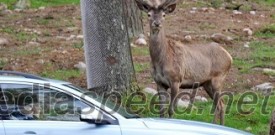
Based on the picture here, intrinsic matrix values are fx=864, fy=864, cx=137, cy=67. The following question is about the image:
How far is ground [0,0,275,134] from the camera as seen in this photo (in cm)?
1652

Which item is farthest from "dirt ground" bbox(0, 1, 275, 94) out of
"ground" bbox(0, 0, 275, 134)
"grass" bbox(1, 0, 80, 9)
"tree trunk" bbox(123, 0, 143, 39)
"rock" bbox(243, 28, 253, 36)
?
"grass" bbox(1, 0, 80, 9)

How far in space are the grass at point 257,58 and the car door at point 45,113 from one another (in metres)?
8.70

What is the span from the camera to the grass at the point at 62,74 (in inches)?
630

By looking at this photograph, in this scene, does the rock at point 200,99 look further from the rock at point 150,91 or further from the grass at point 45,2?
the grass at point 45,2

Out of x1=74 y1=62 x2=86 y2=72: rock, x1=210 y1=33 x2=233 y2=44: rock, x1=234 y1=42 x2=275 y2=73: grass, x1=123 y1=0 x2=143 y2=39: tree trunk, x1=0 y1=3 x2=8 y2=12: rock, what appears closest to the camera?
x1=74 y1=62 x2=86 y2=72: rock

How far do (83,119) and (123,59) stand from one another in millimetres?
6072

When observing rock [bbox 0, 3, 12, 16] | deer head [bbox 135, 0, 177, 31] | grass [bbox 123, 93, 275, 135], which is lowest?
grass [bbox 123, 93, 275, 135]

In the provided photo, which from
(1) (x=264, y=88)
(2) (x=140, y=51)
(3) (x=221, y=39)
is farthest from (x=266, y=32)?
(1) (x=264, y=88)

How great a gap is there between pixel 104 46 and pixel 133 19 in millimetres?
5142

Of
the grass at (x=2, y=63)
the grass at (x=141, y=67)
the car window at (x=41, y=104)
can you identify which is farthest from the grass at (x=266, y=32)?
the car window at (x=41, y=104)

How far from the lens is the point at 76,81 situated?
621 inches

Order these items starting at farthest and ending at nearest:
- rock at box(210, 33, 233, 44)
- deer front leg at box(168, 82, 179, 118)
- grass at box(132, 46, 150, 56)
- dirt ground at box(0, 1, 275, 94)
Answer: rock at box(210, 33, 233, 44)
grass at box(132, 46, 150, 56)
dirt ground at box(0, 1, 275, 94)
deer front leg at box(168, 82, 179, 118)

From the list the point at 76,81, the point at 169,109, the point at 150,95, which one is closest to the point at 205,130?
the point at 169,109

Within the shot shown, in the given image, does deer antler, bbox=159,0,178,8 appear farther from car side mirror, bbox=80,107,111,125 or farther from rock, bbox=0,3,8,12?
rock, bbox=0,3,8,12
